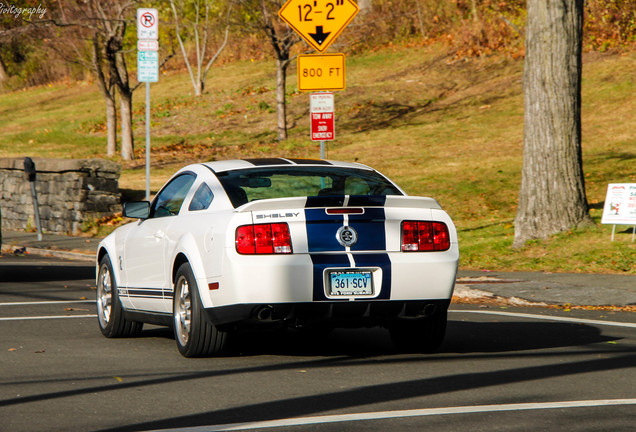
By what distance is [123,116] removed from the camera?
33312mm

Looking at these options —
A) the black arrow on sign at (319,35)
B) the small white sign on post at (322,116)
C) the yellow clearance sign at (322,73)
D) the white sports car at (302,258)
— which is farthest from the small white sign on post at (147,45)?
the white sports car at (302,258)

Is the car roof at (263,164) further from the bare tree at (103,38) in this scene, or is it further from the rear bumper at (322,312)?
the bare tree at (103,38)

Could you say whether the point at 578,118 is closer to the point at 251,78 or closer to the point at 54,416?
the point at 54,416

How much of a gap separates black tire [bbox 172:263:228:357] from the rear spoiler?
0.82 meters

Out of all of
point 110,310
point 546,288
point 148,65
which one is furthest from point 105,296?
point 148,65

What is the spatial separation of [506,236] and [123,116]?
18.5 meters

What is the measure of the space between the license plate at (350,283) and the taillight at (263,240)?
394 millimetres

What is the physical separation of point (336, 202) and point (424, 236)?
75cm

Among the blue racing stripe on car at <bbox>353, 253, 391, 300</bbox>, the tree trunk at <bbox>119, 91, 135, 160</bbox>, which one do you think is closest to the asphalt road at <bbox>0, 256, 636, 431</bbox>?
the blue racing stripe on car at <bbox>353, 253, 391, 300</bbox>

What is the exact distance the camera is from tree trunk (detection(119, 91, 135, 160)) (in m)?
33.2

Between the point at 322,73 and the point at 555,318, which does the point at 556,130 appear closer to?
the point at 322,73

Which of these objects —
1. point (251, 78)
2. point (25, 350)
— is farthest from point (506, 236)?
point (251, 78)

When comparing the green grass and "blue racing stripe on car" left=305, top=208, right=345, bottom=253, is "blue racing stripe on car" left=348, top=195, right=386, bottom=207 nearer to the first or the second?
"blue racing stripe on car" left=305, top=208, right=345, bottom=253

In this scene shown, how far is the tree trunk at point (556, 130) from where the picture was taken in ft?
53.5
